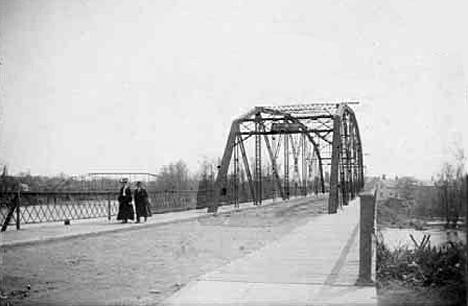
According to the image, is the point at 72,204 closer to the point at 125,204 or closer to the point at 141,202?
the point at 125,204

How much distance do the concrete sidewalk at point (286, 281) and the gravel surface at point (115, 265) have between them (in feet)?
1.68

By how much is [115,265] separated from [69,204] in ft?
35.1

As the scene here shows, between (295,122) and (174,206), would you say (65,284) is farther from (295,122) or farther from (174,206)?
(295,122)

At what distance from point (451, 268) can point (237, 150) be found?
2281cm

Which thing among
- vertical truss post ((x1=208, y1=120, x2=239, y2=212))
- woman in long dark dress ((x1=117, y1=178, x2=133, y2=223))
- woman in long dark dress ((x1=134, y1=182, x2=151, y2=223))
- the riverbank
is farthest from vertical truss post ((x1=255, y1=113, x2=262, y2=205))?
the riverbank

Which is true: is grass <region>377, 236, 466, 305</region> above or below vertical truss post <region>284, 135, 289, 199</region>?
below

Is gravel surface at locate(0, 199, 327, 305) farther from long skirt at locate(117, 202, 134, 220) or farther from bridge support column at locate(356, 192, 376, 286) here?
long skirt at locate(117, 202, 134, 220)

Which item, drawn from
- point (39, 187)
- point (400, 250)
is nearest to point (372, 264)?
point (400, 250)

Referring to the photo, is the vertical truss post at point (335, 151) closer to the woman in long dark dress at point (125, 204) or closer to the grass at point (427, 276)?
the woman in long dark dress at point (125, 204)

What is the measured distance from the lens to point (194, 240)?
12.6 m

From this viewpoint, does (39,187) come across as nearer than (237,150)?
Yes

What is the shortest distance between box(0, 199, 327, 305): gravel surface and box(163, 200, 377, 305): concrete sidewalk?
1.68ft

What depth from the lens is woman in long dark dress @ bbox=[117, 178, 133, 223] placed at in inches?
681

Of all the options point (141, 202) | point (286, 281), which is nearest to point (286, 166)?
point (141, 202)
